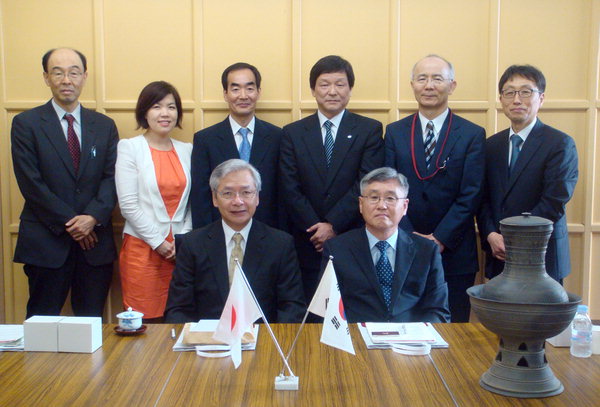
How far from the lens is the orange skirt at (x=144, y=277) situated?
3609 mm

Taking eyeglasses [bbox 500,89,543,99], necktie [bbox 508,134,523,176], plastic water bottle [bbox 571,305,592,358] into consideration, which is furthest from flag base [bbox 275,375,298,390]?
eyeglasses [bbox 500,89,543,99]

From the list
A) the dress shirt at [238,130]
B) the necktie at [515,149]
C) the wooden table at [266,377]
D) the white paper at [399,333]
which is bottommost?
the wooden table at [266,377]

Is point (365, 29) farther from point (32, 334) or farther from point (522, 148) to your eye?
point (32, 334)

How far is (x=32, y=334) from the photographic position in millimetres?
2098

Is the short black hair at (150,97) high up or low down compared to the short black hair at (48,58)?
down

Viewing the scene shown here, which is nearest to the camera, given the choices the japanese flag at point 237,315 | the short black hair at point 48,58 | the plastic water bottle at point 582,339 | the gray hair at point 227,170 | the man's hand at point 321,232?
the japanese flag at point 237,315

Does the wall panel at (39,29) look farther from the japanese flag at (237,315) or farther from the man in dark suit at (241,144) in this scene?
the japanese flag at (237,315)

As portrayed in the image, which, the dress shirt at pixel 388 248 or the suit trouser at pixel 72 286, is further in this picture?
the suit trouser at pixel 72 286

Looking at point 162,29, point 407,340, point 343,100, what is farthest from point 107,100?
point 407,340

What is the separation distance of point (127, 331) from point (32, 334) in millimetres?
309

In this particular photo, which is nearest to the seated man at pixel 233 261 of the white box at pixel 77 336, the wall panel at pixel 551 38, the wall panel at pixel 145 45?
the white box at pixel 77 336

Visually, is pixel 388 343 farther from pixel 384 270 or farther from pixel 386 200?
pixel 386 200

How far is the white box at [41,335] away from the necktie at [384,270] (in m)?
1.33

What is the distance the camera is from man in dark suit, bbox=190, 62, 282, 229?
3.69 m
